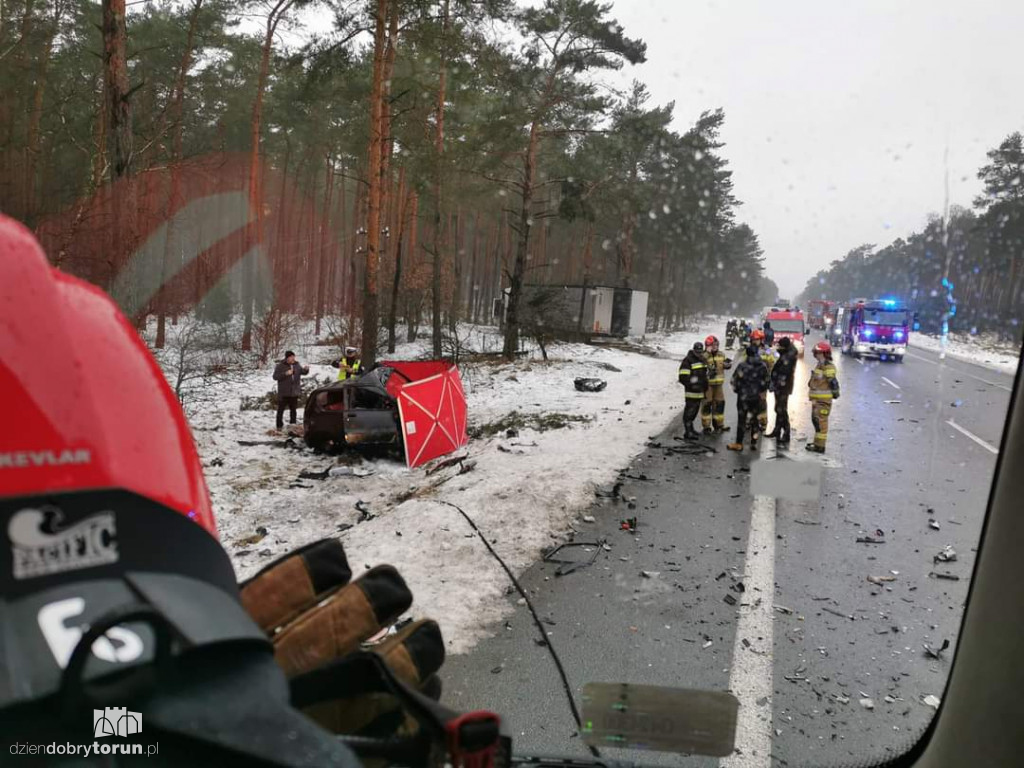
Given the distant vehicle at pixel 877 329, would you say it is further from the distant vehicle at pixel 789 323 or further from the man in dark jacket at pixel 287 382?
the man in dark jacket at pixel 287 382

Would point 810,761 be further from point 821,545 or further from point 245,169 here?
point 245,169

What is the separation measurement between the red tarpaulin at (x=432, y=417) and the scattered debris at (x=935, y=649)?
8.11 m

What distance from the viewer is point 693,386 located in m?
10.9

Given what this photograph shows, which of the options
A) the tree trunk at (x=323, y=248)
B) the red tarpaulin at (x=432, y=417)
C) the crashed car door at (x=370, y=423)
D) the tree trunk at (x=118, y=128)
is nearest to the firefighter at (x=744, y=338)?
the red tarpaulin at (x=432, y=417)

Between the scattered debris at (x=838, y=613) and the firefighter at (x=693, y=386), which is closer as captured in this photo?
the scattered debris at (x=838, y=613)

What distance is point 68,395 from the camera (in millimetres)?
955

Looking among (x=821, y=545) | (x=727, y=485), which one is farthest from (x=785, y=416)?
(x=821, y=545)

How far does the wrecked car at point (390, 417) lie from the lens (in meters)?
10.8

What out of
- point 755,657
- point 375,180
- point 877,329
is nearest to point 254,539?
point 755,657

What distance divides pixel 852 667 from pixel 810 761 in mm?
897

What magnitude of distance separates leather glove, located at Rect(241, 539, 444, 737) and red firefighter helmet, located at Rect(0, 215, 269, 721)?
17 cm

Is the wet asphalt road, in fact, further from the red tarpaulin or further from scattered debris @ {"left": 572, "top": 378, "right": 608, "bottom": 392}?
scattered debris @ {"left": 572, "top": 378, "right": 608, "bottom": 392}

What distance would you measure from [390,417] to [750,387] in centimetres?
593

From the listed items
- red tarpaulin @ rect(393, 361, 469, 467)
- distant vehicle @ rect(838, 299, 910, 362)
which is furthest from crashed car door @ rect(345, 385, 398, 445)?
distant vehicle @ rect(838, 299, 910, 362)
